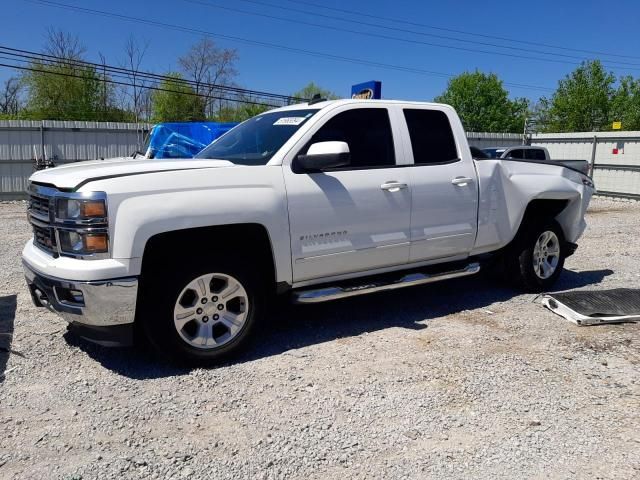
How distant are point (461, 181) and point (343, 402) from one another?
99.6 inches

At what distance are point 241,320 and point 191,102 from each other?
41.1 meters

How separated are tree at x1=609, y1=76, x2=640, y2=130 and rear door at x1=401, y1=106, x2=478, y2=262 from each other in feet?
166

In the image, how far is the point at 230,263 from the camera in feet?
12.8

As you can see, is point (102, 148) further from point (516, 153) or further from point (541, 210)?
point (541, 210)

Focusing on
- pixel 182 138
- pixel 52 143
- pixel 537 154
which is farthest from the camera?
pixel 52 143

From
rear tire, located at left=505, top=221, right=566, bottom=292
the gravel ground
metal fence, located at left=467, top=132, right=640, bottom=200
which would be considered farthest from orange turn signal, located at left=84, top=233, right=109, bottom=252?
metal fence, located at left=467, top=132, right=640, bottom=200

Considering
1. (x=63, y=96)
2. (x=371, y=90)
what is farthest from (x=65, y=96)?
(x=371, y=90)

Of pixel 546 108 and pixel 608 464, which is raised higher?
pixel 546 108

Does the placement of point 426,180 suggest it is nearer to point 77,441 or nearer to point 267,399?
point 267,399

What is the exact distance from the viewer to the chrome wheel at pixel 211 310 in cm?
379

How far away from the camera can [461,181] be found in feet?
16.6

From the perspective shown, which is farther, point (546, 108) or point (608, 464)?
point (546, 108)

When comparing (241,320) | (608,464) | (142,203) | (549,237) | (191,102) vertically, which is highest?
(191,102)

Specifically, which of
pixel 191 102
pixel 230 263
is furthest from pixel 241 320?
pixel 191 102
